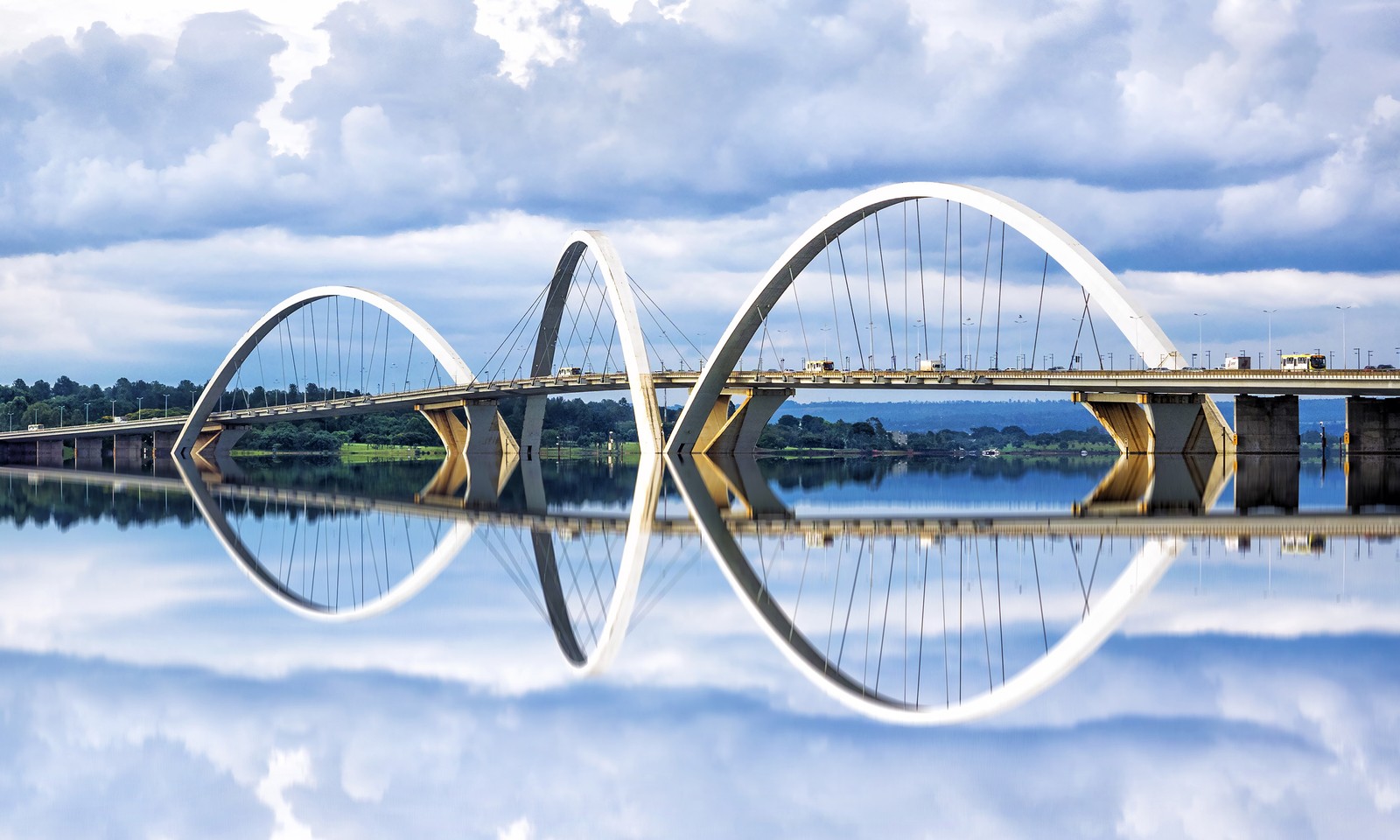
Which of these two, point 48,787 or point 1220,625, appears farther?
point 1220,625

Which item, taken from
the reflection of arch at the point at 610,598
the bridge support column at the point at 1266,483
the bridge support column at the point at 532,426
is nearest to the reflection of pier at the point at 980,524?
the reflection of arch at the point at 610,598

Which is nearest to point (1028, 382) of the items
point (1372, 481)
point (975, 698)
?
point (1372, 481)

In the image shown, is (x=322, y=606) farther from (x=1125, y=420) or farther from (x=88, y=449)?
(x=88, y=449)

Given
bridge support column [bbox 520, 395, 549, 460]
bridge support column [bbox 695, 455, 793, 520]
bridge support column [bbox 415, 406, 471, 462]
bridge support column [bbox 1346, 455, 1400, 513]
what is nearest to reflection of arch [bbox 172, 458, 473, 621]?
bridge support column [bbox 695, 455, 793, 520]

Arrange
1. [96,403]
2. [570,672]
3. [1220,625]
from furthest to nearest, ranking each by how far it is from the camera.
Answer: [96,403], [1220,625], [570,672]

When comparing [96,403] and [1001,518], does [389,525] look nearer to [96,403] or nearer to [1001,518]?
[1001,518]

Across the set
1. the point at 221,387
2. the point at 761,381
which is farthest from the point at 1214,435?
the point at 221,387
